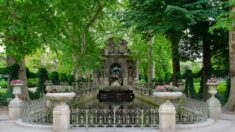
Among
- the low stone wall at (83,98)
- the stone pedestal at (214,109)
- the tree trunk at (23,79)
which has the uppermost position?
the tree trunk at (23,79)

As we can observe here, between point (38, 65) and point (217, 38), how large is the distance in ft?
93.7

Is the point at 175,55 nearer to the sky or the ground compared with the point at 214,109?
nearer to the sky

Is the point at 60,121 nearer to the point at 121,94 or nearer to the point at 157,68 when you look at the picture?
the point at 121,94

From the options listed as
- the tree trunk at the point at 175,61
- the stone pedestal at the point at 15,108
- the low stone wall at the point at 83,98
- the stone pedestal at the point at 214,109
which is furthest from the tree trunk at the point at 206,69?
the stone pedestal at the point at 15,108

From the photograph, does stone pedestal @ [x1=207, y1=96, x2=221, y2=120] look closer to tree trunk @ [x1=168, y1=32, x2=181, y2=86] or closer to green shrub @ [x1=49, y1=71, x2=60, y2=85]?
tree trunk @ [x1=168, y1=32, x2=181, y2=86]

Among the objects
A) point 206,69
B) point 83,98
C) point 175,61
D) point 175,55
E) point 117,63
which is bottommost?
point 83,98

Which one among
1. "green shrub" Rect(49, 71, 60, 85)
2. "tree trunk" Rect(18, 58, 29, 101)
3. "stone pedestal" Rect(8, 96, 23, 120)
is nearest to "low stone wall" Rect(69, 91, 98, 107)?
"green shrub" Rect(49, 71, 60, 85)

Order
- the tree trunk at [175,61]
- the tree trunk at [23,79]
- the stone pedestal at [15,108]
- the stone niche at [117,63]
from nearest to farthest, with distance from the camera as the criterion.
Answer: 1. the stone pedestal at [15,108]
2. the tree trunk at [23,79]
3. the tree trunk at [175,61]
4. the stone niche at [117,63]

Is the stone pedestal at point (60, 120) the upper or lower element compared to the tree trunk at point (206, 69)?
lower

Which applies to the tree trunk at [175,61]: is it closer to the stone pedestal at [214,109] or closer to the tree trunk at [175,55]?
the tree trunk at [175,55]

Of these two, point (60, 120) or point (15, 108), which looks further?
point (15, 108)

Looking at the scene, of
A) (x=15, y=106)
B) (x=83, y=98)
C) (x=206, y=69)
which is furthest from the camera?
(x=83, y=98)

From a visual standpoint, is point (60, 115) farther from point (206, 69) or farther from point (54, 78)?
point (54, 78)

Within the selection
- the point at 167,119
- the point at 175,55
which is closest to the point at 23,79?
the point at 175,55
